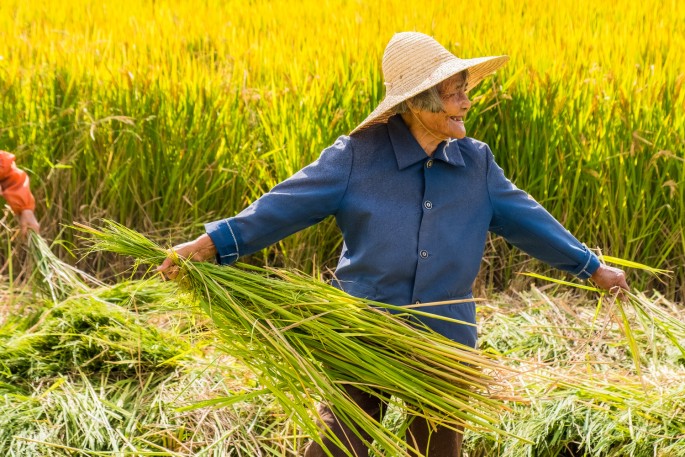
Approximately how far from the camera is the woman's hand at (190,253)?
2.21 meters

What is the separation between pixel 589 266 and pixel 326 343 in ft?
1.98

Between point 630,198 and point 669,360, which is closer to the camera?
point 669,360

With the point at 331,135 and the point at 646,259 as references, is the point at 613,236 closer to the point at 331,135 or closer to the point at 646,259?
the point at 646,259

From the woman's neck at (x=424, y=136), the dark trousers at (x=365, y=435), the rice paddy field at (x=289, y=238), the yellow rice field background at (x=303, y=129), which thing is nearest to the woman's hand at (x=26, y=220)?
the rice paddy field at (x=289, y=238)

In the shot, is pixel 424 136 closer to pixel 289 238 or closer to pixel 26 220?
pixel 26 220

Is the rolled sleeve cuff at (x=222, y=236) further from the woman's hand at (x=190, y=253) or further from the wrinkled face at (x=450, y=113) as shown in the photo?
the wrinkled face at (x=450, y=113)

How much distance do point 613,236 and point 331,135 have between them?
106 centimetres

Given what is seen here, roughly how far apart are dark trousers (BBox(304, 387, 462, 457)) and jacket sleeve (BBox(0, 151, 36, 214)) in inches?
44.7

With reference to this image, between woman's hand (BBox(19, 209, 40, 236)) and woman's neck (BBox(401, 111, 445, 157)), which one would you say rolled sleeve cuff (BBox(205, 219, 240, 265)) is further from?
woman's hand (BBox(19, 209, 40, 236))

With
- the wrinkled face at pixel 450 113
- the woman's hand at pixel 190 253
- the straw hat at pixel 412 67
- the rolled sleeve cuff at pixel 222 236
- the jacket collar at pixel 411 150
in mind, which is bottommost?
the woman's hand at pixel 190 253

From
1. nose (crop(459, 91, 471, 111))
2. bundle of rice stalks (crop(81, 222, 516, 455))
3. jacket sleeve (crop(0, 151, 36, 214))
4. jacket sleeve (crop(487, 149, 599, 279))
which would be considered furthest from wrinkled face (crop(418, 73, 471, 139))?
jacket sleeve (crop(0, 151, 36, 214))

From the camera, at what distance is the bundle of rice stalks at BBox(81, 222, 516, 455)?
2.24 m

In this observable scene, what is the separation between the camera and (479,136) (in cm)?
392

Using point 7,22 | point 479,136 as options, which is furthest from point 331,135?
point 7,22
